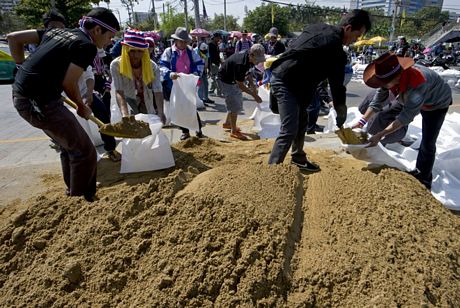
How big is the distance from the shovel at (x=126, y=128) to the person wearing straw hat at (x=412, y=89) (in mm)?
1923

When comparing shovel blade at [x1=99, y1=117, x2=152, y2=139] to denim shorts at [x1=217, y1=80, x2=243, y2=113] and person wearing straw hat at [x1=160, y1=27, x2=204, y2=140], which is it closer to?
person wearing straw hat at [x1=160, y1=27, x2=204, y2=140]

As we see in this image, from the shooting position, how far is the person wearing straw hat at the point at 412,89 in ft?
8.72

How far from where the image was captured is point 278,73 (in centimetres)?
301

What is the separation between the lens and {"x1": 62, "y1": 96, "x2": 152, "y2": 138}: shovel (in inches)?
115

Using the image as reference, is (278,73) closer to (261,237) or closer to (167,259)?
Answer: (261,237)

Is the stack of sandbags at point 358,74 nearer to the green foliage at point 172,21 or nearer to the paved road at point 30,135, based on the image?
the paved road at point 30,135

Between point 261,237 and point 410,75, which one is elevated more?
point 410,75

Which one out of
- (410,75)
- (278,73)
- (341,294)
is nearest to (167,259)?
(341,294)

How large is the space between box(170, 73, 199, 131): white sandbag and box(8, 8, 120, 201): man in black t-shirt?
156 cm

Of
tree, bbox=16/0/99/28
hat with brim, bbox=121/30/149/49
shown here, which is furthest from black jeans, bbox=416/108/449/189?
tree, bbox=16/0/99/28

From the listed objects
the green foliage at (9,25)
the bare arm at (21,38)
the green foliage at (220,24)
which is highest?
the bare arm at (21,38)

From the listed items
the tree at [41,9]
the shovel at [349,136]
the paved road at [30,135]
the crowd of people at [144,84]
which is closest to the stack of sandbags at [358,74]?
the paved road at [30,135]

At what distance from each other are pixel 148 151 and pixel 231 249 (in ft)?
6.19

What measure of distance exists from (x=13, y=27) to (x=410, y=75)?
2387 inches
